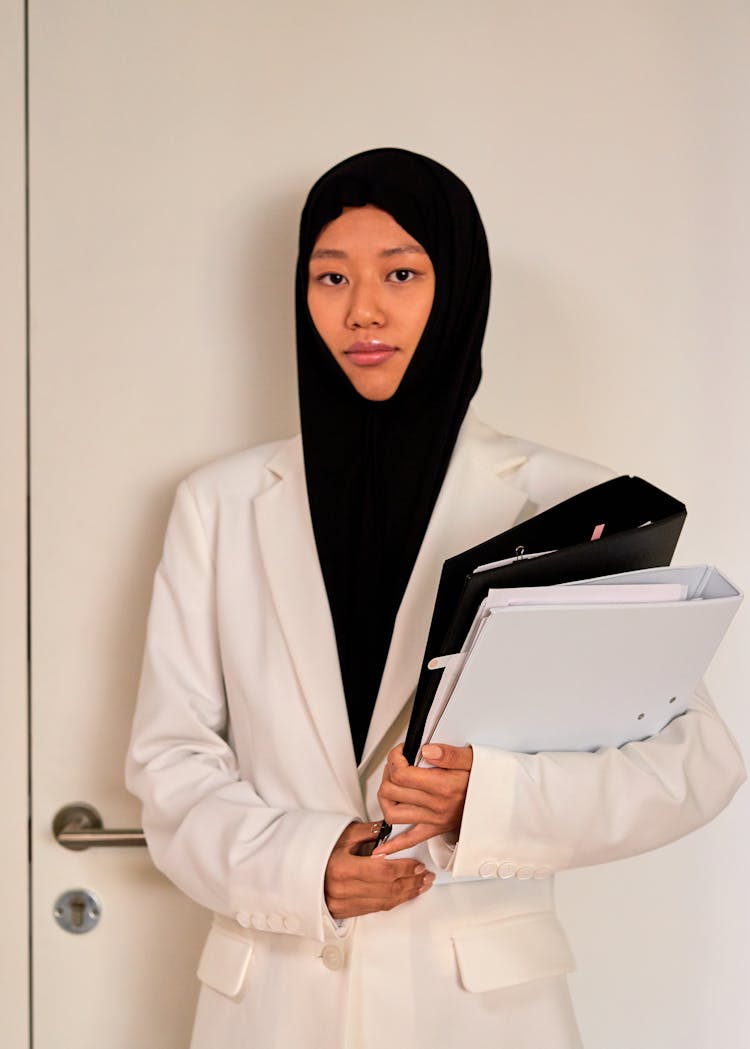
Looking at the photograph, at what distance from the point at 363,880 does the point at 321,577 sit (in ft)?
1.14

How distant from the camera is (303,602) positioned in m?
1.39

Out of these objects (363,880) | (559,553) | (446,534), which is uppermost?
(559,553)

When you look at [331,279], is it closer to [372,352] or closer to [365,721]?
[372,352]

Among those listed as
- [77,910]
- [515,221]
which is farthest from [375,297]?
[77,910]

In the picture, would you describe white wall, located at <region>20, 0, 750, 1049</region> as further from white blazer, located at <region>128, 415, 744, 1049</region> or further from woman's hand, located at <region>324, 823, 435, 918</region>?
woman's hand, located at <region>324, 823, 435, 918</region>

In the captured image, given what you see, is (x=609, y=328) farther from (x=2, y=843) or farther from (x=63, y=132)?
(x=2, y=843)

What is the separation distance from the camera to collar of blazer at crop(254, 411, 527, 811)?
133cm

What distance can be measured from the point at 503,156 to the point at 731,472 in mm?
531

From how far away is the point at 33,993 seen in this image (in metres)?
1.65

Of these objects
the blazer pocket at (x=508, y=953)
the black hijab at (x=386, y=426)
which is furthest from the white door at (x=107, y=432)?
the blazer pocket at (x=508, y=953)

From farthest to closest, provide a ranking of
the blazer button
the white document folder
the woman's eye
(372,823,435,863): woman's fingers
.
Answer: the woman's eye < the blazer button < (372,823,435,863): woman's fingers < the white document folder

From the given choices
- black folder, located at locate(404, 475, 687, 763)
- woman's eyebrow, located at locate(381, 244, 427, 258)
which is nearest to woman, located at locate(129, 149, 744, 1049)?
woman's eyebrow, located at locate(381, 244, 427, 258)

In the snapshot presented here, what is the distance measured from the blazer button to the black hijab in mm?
207

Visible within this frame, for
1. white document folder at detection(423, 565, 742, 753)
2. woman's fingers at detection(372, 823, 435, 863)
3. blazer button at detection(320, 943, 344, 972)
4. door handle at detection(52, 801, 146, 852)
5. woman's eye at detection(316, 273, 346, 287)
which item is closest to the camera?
white document folder at detection(423, 565, 742, 753)
